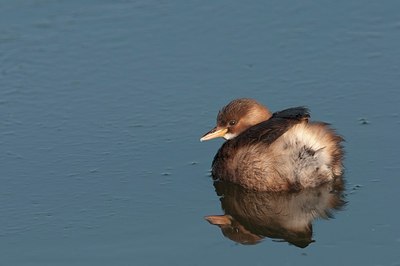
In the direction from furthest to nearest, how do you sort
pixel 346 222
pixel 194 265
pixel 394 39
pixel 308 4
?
pixel 308 4 < pixel 394 39 < pixel 346 222 < pixel 194 265

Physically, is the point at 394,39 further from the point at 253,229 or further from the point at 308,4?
the point at 253,229

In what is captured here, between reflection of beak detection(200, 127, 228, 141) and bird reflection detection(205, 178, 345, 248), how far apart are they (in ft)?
1.22

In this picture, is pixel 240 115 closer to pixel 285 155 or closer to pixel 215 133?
pixel 215 133

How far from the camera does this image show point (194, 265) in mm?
7914

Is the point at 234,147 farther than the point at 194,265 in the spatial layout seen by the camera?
Yes

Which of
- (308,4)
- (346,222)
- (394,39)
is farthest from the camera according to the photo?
(308,4)

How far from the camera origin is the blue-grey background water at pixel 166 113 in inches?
326

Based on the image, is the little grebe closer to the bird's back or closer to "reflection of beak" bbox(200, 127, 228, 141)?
the bird's back

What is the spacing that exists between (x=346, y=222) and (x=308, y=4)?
152 inches

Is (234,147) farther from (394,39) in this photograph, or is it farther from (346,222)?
(394,39)

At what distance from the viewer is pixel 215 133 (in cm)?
961

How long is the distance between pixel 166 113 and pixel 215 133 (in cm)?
71

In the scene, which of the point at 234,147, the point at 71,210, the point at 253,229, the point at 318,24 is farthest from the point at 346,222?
the point at 318,24

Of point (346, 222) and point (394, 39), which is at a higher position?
point (394, 39)
